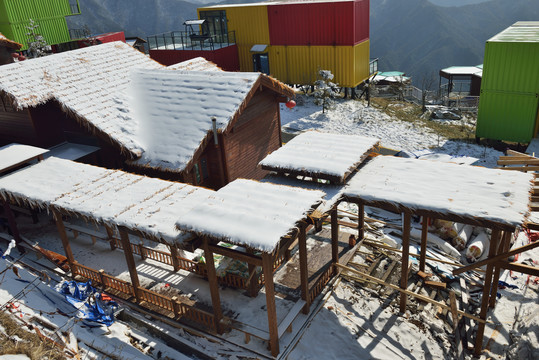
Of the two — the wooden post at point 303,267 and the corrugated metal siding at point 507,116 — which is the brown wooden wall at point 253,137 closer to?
the wooden post at point 303,267

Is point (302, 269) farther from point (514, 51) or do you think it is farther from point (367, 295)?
point (514, 51)

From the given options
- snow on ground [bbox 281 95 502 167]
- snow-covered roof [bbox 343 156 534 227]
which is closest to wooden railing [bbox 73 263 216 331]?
snow-covered roof [bbox 343 156 534 227]

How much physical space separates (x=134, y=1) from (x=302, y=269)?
120493 millimetres

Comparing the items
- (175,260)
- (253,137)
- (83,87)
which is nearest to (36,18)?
(83,87)

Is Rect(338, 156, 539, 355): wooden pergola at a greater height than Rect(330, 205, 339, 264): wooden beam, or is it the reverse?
Rect(338, 156, 539, 355): wooden pergola

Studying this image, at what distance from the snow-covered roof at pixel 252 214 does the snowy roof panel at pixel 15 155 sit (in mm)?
8414

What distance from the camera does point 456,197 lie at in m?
11.3

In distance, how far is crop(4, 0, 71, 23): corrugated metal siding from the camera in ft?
132

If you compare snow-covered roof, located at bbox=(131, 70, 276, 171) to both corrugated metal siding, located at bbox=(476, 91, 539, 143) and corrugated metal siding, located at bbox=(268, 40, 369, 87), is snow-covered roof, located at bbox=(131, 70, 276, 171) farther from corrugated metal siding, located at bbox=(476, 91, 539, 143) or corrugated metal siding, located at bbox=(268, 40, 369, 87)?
corrugated metal siding, located at bbox=(476, 91, 539, 143)

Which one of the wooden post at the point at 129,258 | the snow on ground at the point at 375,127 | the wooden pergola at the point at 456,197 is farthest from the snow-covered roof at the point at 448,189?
the snow on ground at the point at 375,127

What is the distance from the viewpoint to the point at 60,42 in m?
45.2

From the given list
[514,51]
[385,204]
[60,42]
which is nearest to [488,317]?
[385,204]

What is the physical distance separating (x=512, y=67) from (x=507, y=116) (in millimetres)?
2908

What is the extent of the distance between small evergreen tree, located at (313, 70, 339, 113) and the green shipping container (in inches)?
379
